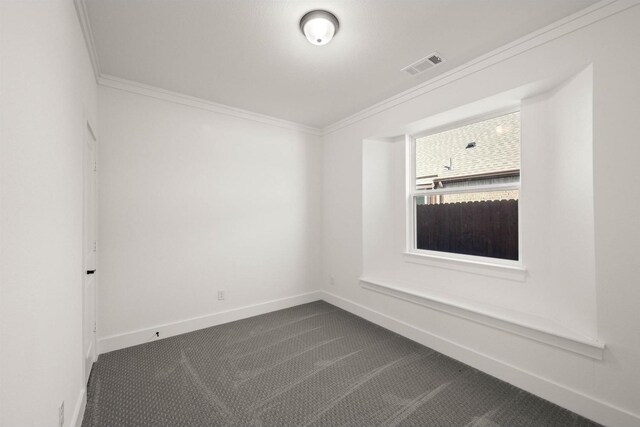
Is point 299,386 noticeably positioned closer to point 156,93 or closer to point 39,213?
point 39,213

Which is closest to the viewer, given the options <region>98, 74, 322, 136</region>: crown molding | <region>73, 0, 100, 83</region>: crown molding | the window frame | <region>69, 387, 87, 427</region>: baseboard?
<region>69, 387, 87, 427</region>: baseboard

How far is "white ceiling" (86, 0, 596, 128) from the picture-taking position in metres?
1.81

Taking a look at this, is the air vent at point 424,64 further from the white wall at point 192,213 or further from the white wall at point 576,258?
the white wall at point 192,213

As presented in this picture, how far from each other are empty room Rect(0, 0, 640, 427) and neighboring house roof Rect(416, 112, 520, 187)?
0.07 ft

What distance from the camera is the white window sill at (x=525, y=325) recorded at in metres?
1.83

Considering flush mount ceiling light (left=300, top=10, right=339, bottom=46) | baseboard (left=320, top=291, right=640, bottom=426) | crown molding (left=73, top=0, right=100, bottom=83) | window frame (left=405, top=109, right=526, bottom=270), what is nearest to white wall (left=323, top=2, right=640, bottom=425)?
baseboard (left=320, top=291, right=640, bottom=426)

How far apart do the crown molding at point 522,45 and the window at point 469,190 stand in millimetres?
563

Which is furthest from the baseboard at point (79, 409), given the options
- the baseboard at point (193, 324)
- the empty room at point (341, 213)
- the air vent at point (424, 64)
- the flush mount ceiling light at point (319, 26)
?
the air vent at point (424, 64)

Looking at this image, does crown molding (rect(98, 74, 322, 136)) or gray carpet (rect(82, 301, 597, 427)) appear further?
crown molding (rect(98, 74, 322, 136))

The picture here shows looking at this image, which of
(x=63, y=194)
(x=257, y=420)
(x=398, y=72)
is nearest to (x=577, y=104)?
(x=398, y=72)

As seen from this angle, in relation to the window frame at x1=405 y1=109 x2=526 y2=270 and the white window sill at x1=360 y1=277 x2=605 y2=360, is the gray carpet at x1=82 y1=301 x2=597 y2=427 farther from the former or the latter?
the window frame at x1=405 y1=109 x2=526 y2=270

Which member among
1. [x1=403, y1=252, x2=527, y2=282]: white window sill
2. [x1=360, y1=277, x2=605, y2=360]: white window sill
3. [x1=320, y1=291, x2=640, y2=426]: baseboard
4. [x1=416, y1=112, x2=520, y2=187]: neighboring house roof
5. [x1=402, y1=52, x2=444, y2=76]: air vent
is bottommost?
[x1=320, y1=291, x2=640, y2=426]: baseboard

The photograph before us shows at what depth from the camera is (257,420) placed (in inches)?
71.1

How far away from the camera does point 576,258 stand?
2045 millimetres
